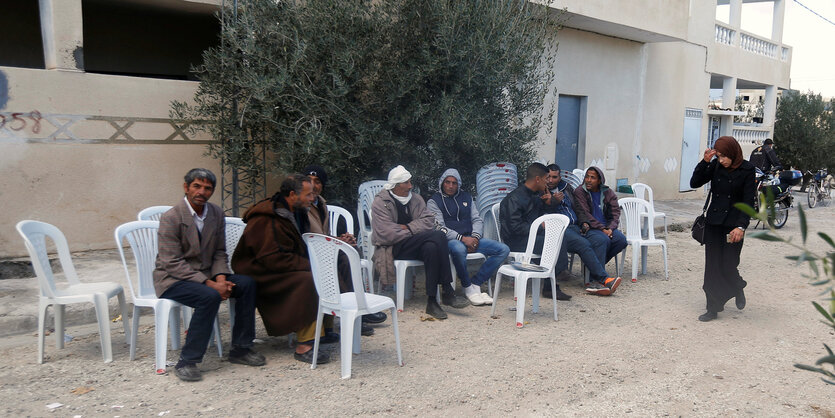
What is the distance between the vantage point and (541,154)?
1278 cm

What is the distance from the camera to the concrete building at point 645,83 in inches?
512

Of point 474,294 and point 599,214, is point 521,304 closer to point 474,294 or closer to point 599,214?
point 474,294

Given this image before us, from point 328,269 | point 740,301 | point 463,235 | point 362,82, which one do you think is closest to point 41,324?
point 328,269

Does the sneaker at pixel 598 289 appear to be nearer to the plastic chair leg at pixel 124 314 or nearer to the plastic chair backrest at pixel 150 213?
the plastic chair backrest at pixel 150 213

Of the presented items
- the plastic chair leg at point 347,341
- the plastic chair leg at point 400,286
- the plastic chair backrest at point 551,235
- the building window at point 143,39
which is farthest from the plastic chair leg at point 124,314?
the building window at point 143,39

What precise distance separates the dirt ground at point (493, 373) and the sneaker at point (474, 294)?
0.45ft

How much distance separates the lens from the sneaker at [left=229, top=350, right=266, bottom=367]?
180 inches

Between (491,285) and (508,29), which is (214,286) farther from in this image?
(508,29)

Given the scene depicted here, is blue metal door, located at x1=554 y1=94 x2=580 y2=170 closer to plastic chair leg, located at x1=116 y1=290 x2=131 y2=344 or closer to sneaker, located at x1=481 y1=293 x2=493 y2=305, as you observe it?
sneaker, located at x1=481 y1=293 x2=493 y2=305

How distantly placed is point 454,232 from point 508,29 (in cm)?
255

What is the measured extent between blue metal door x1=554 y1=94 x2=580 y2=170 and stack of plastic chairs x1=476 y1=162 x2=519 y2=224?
239 inches

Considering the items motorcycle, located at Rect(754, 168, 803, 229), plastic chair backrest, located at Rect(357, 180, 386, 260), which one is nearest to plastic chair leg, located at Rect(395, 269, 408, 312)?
plastic chair backrest, located at Rect(357, 180, 386, 260)

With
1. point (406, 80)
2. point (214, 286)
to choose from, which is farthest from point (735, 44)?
point (214, 286)

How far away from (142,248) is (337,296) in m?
1.50
